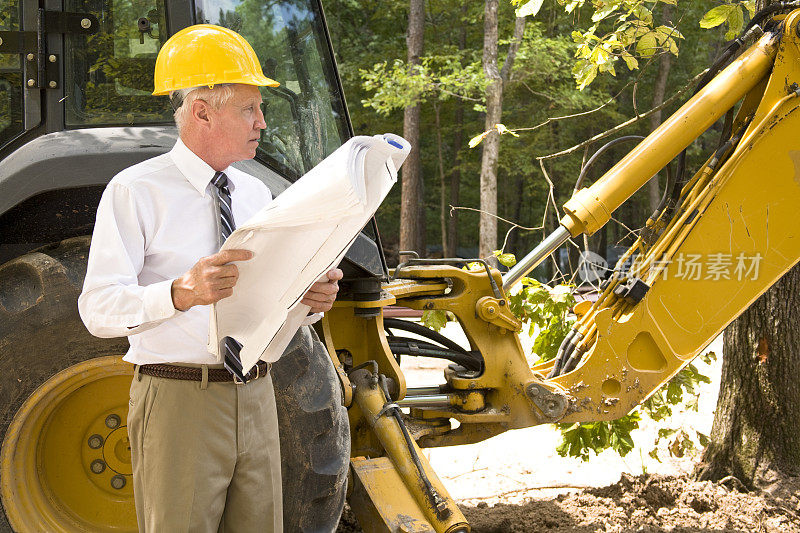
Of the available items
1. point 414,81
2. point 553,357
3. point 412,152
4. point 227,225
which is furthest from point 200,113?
point 412,152

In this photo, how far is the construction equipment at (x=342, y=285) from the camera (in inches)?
108

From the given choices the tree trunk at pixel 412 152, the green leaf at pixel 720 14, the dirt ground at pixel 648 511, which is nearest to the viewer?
the green leaf at pixel 720 14

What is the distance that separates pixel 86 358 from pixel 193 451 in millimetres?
904

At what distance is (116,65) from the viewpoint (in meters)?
2.97

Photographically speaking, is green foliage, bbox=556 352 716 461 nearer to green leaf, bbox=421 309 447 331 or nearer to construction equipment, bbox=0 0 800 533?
construction equipment, bbox=0 0 800 533

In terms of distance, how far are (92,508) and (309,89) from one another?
1862mm

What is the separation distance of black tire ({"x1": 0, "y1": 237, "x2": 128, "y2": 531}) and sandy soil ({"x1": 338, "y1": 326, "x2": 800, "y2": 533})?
70.8 inches

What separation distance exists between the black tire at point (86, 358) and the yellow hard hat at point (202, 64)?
0.96 meters

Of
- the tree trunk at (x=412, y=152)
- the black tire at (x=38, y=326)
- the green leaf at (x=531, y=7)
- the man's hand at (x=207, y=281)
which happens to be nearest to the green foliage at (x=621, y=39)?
the green leaf at (x=531, y=7)

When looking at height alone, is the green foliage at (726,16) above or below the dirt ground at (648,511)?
above

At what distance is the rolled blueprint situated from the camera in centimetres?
180

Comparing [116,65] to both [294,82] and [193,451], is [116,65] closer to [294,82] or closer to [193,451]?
[294,82]

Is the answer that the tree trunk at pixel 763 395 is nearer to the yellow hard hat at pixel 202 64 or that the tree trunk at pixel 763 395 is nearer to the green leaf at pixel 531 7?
the green leaf at pixel 531 7

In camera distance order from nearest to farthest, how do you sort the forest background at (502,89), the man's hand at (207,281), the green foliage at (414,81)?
the man's hand at (207,281) < the green foliage at (414,81) < the forest background at (502,89)
